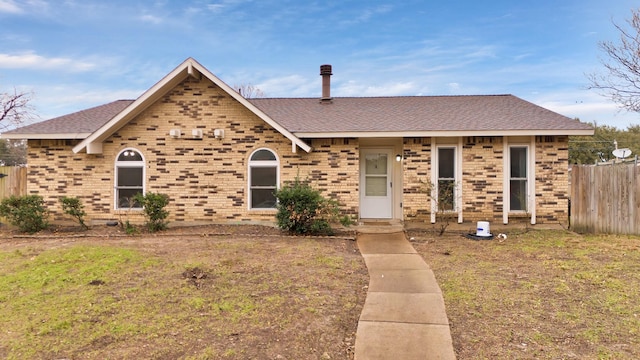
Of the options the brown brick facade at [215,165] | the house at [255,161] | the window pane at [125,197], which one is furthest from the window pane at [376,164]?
the window pane at [125,197]

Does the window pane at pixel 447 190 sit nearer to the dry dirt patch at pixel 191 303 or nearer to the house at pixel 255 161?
the house at pixel 255 161

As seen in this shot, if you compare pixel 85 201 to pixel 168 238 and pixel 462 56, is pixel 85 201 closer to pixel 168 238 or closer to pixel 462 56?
pixel 168 238

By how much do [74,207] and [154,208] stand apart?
2372 mm

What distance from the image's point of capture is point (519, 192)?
11.0m

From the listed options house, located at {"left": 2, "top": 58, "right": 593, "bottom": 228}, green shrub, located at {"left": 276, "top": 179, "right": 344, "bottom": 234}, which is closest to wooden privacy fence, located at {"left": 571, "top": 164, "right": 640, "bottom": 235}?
house, located at {"left": 2, "top": 58, "right": 593, "bottom": 228}

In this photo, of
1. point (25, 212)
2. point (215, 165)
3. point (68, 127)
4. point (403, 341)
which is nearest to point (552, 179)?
point (403, 341)

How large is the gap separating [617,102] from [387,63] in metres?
10.6

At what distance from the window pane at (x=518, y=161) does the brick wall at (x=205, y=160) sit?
452 cm

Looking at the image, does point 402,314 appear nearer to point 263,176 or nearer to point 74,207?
point 263,176

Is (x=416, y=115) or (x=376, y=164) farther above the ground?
(x=416, y=115)

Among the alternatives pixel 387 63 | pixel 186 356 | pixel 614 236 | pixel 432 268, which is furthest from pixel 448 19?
pixel 186 356

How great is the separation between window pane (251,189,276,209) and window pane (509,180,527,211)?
694 centimetres

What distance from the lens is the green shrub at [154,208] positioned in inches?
396

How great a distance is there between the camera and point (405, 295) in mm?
5520
